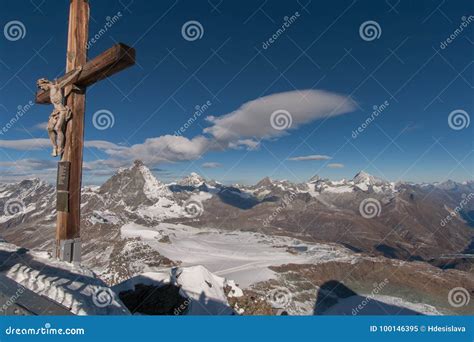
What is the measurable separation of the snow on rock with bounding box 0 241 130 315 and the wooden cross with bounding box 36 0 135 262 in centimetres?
55

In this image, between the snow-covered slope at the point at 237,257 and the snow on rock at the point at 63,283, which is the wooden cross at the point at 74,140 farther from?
the snow-covered slope at the point at 237,257

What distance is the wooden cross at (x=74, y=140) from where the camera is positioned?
23.9 ft

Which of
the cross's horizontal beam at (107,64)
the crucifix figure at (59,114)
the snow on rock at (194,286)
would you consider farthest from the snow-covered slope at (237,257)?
the cross's horizontal beam at (107,64)

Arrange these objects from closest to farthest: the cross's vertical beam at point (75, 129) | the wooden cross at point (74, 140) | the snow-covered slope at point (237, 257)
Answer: the wooden cross at point (74, 140) → the cross's vertical beam at point (75, 129) → the snow-covered slope at point (237, 257)

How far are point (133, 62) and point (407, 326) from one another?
6.83 m

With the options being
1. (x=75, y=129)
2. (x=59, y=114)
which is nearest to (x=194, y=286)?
(x=75, y=129)

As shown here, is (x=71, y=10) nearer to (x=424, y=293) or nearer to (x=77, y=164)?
(x=77, y=164)

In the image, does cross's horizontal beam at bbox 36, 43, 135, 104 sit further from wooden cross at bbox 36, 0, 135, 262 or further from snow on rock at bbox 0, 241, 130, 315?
snow on rock at bbox 0, 241, 130, 315

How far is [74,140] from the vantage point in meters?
7.50

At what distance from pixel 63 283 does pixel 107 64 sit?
442 cm

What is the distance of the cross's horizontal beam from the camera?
6.30m

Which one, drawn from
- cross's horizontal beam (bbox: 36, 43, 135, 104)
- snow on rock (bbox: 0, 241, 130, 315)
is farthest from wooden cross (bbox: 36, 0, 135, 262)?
snow on rock (bbox: 0, 241, 130, 315)

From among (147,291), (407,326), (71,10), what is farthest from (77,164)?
(407,326)

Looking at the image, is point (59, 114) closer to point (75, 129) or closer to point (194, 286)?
point (75, 129)
